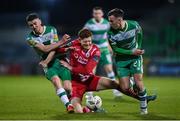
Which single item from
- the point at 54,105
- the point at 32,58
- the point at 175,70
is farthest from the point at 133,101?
the point at 32,58

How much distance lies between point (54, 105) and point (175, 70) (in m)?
15.2

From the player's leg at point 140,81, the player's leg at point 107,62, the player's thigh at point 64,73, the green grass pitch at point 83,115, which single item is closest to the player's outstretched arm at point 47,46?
the player's thigh at point 64,73

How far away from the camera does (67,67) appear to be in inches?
417

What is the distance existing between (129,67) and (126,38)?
581mm

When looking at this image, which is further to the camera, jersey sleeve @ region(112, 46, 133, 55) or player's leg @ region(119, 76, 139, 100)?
jersey sleeve @ region(112, 46, 133, 55)

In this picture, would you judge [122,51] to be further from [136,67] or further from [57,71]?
[57,71]

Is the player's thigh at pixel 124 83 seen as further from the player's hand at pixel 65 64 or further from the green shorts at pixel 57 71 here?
the green shorts at pixel 57 71

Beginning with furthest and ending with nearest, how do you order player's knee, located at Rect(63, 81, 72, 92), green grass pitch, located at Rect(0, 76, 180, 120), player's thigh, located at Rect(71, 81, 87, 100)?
player's knee, located at Rect(63, 81, 72, 92)
player's thigh, located at Rect(71, 81, 87, 100)
green grass pitch, located at Rect(0, 76, 180, 120)

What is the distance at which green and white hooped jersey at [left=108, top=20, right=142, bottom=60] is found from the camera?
10383 mm

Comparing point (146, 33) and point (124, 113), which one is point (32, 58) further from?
point (124, 113)

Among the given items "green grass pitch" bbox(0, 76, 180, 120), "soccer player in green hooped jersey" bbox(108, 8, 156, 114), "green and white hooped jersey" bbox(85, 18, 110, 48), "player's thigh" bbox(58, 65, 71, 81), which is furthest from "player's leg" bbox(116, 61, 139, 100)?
"green and white hooped jersey" bbox(85, 18, 110, 48)

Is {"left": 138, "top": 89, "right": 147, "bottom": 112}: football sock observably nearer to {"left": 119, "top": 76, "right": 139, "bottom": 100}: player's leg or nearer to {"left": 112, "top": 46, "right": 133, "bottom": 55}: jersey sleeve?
{"left": 119, "top": 76, "right": 139, "bottom": 100}: player's leg

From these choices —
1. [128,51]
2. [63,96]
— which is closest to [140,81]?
[128,51]

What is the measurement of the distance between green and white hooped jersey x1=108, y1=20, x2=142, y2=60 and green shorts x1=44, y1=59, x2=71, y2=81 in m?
1.14
